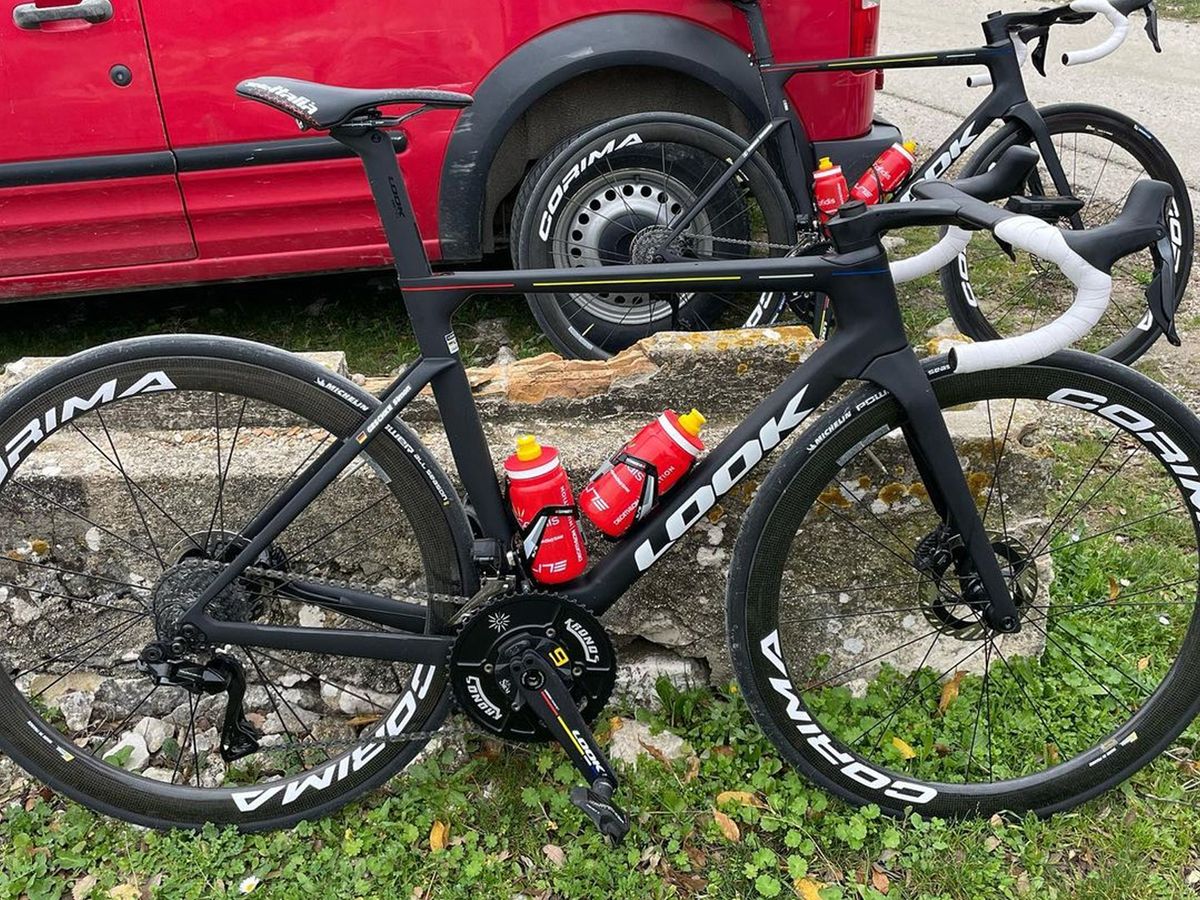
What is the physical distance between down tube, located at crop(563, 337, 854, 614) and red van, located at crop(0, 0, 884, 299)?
205 centimetres

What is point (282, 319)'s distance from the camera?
15.7 feet

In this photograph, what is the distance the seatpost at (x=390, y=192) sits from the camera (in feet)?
6.69

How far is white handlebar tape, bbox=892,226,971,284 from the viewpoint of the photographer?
218cm

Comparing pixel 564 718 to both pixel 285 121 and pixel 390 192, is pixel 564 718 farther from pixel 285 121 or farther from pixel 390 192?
pixel 285 121

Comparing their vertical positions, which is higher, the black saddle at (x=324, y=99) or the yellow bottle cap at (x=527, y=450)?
the black saddle at (x=324, y=99)

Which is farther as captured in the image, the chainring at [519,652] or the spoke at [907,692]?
the spoke at [907,692]

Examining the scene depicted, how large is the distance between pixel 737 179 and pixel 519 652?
2.35 metres

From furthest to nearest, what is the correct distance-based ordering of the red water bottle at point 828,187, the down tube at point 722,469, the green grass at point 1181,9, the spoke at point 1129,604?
the green grass at point 1181,9, the red water bottle at point 828,187, the spoke at point 1129,604, the down tube at point 722,469

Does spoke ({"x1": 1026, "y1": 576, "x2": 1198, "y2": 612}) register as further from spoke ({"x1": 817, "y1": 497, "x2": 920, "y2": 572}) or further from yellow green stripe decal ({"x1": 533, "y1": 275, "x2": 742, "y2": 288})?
yellow green stripe decal ({"x1": 533, "y1": 275, "x2": 742, "y2": 288})

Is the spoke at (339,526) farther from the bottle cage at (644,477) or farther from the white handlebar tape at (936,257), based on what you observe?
the white handlebar tape at (936,257)

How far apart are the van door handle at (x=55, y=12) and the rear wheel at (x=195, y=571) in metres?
1.51

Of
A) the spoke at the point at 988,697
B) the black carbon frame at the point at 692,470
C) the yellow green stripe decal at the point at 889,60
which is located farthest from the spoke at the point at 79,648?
the yellow green stripe decal at the point at 889,60

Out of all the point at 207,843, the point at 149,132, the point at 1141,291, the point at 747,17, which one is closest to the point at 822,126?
the point at 747,17

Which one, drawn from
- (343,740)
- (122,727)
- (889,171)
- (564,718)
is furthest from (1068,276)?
(122,727)
